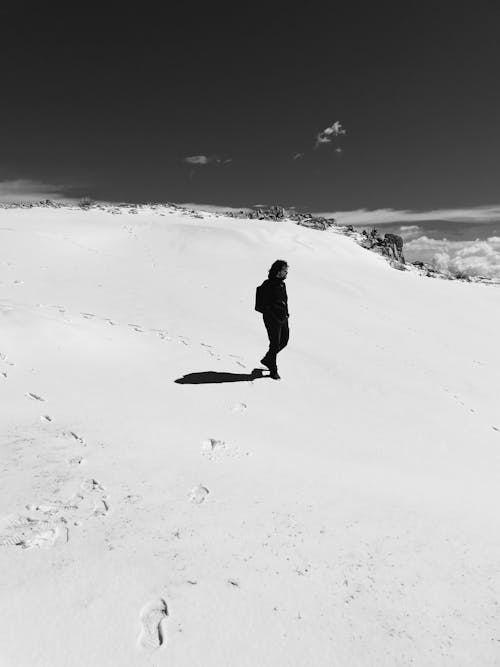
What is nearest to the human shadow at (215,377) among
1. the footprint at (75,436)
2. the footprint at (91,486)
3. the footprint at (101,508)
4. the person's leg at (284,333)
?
the person's leg at (284,333)

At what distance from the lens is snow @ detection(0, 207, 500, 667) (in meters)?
2.43

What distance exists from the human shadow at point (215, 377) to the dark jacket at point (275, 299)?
3.39 feet

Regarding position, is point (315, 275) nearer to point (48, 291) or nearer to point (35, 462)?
point (48, 291)

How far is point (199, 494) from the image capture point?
3.72 meters

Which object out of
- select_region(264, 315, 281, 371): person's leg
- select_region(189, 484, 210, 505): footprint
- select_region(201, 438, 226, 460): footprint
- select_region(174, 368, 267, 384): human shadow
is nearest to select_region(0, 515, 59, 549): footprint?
select_region(189, 484, 210, 505): footprint

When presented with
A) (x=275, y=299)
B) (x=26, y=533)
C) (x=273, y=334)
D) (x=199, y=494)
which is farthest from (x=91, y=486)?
(x=275, y=299)

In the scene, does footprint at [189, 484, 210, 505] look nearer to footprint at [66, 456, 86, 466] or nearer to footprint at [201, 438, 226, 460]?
Answer: footprint at [201, 438, 226, 460]

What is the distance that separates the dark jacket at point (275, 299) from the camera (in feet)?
23.0

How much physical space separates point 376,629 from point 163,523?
1.60 metres

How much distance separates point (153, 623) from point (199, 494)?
4.29ft

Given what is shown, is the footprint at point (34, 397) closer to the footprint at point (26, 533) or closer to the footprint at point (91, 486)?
the footprint at point (91, 486)

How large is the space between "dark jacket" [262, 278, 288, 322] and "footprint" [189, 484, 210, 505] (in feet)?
12.3

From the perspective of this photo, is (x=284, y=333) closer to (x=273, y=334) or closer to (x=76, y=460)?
(x=273, y=334)

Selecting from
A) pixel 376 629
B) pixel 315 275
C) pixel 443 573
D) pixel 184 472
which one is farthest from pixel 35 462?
pixel 315 275
